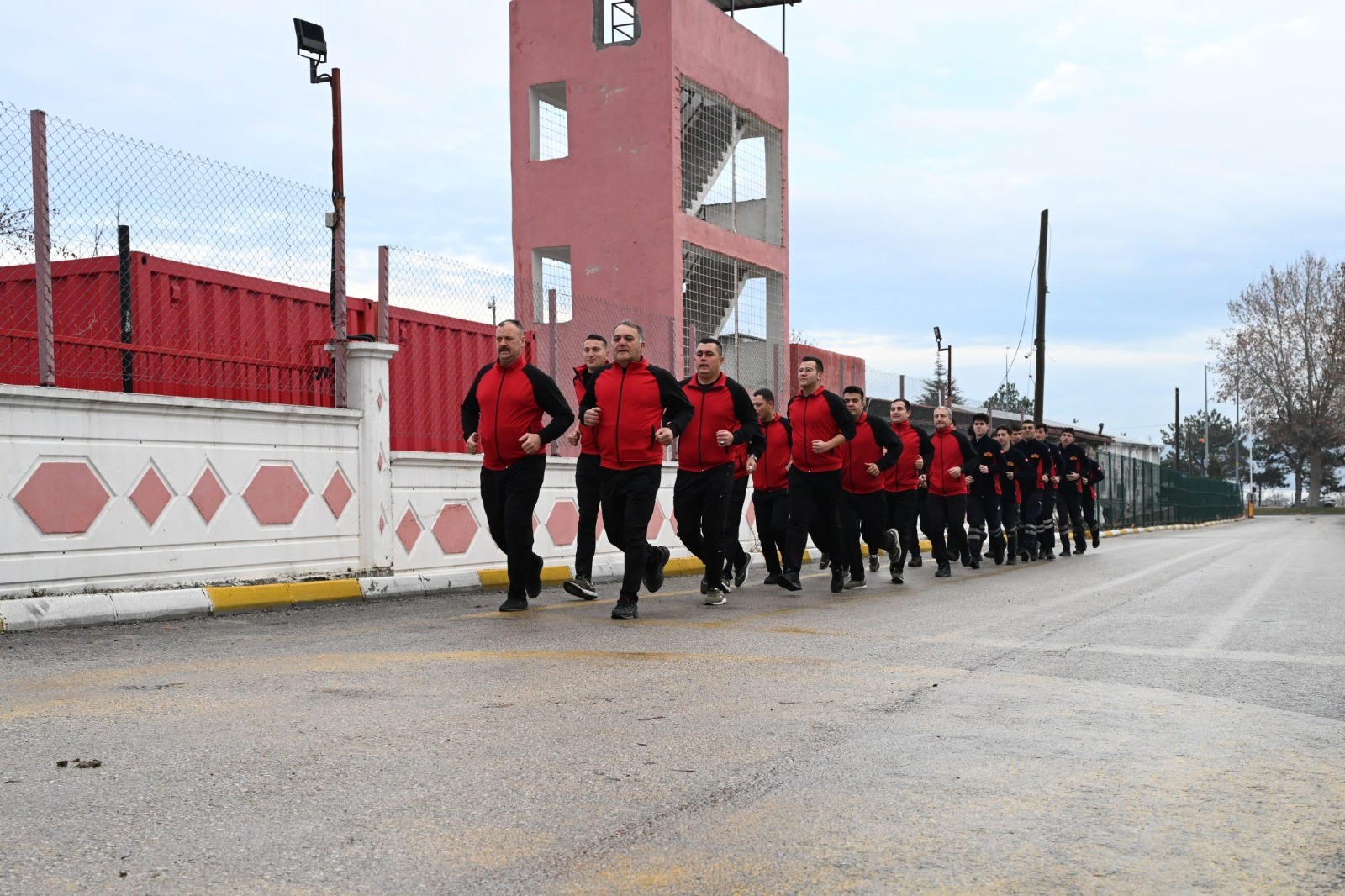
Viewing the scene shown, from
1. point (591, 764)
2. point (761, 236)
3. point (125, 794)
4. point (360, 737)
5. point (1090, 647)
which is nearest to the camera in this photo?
point (125, 794)

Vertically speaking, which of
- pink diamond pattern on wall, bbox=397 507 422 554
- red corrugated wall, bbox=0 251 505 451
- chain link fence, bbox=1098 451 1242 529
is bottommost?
chain link fence, bbox=1098 451 1242 529

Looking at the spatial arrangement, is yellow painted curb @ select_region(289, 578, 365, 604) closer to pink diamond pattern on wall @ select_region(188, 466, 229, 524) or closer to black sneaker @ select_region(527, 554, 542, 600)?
pink diamond pattern on wall @ select_region(188, 466, 229, 524)

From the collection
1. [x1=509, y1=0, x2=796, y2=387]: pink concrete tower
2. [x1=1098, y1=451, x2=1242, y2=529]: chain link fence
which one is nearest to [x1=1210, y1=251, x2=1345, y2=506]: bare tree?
[x1=1098, y1=451, x2=1242, y2=529]: chain link fence

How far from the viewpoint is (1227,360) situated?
82.2 meters

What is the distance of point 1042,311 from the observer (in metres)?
35.6

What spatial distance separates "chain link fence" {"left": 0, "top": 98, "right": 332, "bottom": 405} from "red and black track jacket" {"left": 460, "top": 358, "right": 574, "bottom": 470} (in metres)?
2.63

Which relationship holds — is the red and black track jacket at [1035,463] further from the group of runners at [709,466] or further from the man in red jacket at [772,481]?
the man in red jacket at [772,481]

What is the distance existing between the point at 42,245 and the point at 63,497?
1735 mm

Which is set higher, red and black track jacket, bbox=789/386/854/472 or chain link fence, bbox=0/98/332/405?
chain link fence, bbox=0/98/332/405

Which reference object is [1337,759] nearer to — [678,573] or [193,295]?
[193,295]

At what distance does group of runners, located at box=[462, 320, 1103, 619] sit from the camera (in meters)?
9.69

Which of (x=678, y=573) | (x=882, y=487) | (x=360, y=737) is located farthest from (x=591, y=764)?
(x=678, y=573)

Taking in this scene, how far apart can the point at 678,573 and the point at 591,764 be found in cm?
1168

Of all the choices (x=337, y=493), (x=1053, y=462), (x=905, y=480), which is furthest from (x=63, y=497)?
(x=1053, y=462)
